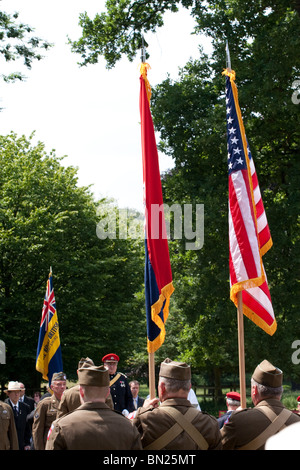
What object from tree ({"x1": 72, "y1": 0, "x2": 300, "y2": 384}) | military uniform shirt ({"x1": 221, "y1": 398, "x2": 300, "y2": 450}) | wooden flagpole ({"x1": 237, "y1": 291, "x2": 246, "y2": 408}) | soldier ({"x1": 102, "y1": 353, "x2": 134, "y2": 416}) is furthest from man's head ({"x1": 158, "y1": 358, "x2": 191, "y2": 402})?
tree ({"x1": 72, "y1": 0, "x2": 300, "y2": 384})

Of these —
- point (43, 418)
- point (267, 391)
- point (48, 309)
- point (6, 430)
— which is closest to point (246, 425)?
point (267, 391)

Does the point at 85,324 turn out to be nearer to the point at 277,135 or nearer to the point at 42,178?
the point at 42,178

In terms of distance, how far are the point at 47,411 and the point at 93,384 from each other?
5438 mm

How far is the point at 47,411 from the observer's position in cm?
992

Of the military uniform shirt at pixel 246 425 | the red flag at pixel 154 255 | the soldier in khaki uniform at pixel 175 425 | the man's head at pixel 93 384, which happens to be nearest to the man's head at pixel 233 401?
the red flag at pixel 154 255

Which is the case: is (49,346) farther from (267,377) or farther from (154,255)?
(267,377)

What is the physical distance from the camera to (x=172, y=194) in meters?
Result: 21.2

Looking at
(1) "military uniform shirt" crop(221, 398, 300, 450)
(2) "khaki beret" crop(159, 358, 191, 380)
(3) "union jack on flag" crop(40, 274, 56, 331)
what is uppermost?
(3) "union jack on flag" crop(40, 274, 56, 331)

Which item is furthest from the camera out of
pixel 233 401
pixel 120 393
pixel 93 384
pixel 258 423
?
pixel 120 393

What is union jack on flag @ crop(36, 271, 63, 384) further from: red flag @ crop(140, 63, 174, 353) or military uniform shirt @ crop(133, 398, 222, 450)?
military uniform shirt @ crop(133, 398, 222, 450)

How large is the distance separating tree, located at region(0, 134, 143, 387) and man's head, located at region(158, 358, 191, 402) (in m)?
22.1

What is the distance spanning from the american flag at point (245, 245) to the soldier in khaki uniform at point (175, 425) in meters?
2.69

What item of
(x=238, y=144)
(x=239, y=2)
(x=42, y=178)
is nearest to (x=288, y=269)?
(x=239, y=2)

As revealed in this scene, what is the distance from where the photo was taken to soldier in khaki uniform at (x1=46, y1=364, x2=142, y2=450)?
4480 mm
